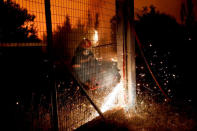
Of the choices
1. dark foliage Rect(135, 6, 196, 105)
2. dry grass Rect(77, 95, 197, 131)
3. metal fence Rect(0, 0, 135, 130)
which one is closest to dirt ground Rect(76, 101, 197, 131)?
dry grass Rect(77, 95, 197, 131)

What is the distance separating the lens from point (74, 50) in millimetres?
2961

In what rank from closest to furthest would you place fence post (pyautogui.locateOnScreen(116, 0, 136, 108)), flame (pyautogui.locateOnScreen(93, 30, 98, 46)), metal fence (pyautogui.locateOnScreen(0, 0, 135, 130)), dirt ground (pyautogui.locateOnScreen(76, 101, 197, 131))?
metal fence (pyautogui.locateOnScreen(0, 0, 135, 130))
dirt ground (pyautogui.locateOnScreen(76, 101, 197, 131))
flame (pyautogui.locateOnScreen(93, 30, 98, 46))
fence post (pyautogui.locateOnScreen(116, 0, 136, 108))

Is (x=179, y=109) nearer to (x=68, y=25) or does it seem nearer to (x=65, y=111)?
(x=65, y=111)

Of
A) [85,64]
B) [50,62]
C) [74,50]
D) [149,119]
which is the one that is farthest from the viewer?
[149,119]

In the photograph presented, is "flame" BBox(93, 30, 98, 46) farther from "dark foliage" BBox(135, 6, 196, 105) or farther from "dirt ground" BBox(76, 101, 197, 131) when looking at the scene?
"dark foliage" BBox(135, 6, 196, 105)

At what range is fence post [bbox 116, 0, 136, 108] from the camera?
4008mm

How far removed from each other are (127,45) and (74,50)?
5.54 feet

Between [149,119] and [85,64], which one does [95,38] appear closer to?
[85,64]

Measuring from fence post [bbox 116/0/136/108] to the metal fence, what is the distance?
A: 0.08 meters

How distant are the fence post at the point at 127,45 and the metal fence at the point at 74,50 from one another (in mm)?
83

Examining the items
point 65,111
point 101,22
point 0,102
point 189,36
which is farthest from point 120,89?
point 189,36

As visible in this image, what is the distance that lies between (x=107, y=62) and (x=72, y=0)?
174cm

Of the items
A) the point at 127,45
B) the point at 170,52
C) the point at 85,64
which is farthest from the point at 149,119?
the point at 170,52

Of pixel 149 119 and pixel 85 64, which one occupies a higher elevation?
pixel 85 64
